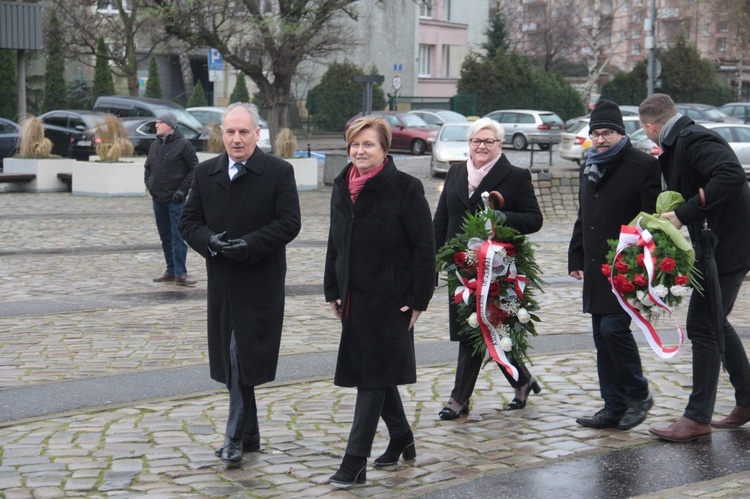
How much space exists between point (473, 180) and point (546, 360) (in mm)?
2157

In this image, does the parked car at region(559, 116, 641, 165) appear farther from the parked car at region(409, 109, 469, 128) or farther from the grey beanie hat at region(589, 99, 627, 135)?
the grey beanie hat at region(589, 99, 627, 135)

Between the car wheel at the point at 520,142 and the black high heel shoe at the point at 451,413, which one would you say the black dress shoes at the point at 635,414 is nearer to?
the black high heel shoe at the point at 451,413

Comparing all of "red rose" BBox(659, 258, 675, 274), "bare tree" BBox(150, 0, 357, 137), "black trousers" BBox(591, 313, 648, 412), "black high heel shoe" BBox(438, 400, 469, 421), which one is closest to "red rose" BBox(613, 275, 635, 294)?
"red rose" BBox(659, 258, 675, 274)

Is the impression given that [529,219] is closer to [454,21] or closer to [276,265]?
[276,265]

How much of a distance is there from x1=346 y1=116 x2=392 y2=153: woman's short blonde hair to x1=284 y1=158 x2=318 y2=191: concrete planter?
808 inches

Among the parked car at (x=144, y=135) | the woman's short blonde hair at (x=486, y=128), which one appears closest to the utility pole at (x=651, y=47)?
the parked car at (x=144, y=135)

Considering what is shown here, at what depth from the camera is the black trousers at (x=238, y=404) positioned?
592 centimetres

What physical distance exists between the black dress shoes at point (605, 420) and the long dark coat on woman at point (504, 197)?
2.96 feet

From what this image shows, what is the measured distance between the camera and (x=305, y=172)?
2652cm

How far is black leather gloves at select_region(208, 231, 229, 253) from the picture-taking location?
19.2 ft

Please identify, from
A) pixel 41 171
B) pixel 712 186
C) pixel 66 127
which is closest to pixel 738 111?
pixel 66 127

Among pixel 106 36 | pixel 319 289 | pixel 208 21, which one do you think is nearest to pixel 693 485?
pixel 319 289

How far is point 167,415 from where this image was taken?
690 centimetres

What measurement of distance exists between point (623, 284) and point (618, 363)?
0.60 meters
